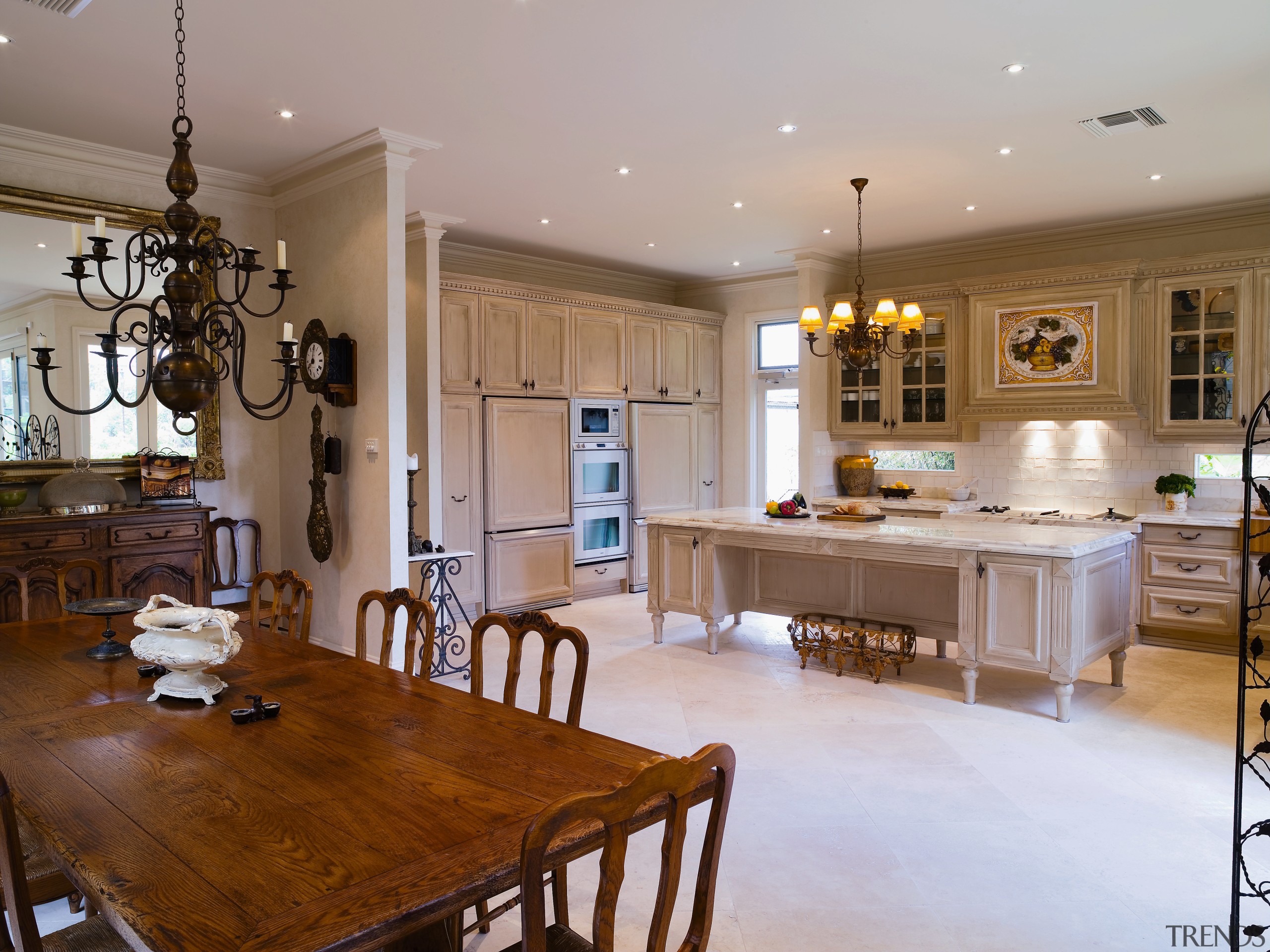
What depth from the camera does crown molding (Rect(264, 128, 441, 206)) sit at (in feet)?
14.8

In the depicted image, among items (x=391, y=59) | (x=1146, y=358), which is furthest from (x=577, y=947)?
(x=1146, y=358)

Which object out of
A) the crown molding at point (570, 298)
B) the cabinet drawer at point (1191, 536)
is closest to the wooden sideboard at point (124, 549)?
the crown molding at point (570, 298)

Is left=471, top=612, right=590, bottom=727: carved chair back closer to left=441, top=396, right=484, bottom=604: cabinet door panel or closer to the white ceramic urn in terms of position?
the white ceramic urn

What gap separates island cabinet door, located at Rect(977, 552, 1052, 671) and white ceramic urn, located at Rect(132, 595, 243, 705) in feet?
11.6

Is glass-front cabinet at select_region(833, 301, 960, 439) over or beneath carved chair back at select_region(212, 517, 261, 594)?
over

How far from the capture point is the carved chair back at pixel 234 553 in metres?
5.19

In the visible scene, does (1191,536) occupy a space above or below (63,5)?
below

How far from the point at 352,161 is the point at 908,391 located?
15.3 ft

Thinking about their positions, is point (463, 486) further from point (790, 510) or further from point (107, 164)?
point (107, 164)

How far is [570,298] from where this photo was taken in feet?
23.6

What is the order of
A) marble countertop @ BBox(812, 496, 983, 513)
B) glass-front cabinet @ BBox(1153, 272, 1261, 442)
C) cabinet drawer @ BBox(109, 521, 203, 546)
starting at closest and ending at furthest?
cabinet drawer @ BBox(109, 521, 203, 546), glass-front cabinet @ BBox(1153, 272, 1261, 442), marble countertop @ BBox(812, 496, 983, 513)

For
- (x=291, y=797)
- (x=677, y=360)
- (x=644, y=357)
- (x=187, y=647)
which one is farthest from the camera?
(x=677, y=360)

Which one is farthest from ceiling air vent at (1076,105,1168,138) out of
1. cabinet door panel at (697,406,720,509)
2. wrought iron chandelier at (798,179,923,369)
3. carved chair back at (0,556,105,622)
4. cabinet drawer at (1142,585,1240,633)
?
carved chair back at (0,556,105,622)

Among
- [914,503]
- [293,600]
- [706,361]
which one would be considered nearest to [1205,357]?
[914,503]
